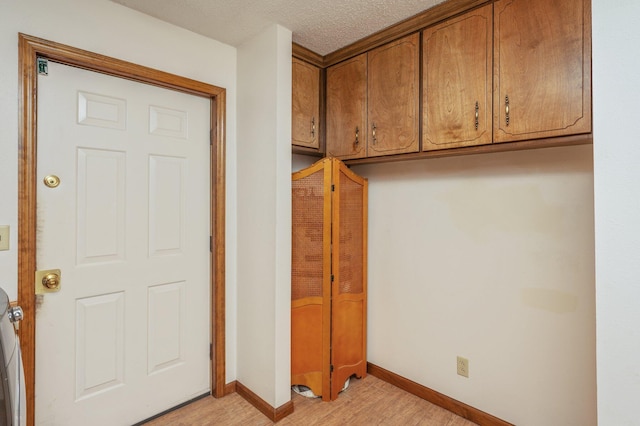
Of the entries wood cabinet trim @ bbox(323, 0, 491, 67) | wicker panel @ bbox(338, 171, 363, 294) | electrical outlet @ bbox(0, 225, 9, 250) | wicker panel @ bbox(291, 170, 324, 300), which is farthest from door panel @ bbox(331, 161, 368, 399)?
electrical outlet @ bbox(0, 225, 9, 250)

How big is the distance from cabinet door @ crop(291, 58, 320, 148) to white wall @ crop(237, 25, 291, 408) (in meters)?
0.17

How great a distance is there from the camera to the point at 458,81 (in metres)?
1.77

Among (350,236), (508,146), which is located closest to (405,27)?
(508,146)

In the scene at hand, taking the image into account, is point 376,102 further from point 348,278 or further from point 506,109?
point 348,278

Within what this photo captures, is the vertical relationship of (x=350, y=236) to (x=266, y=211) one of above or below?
below

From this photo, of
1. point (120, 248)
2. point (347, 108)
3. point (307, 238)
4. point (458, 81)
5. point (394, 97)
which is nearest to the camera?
point (458, 81)

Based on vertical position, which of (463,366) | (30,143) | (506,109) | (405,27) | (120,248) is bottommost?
(463,366)

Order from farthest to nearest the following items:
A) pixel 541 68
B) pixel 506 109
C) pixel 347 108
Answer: pixel 347 108
pixel 506 109
pixel 541 68

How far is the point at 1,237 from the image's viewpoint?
1502mm

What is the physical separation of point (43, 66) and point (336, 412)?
253cm

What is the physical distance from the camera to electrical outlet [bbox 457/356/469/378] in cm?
205

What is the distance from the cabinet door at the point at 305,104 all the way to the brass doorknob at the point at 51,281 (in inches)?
60.4

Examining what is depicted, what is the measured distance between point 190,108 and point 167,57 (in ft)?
1.04

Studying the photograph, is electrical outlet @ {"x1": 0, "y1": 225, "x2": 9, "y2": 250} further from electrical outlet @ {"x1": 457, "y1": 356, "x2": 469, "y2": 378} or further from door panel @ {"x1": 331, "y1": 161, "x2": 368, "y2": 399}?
electrical outlet @ {"x1": 457, "y1": 356, "x2": 469, "y2": 378}
